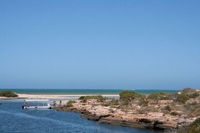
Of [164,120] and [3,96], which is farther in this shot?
[3,96]

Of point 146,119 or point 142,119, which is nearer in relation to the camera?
point 146,119

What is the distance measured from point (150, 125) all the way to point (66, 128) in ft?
38.3

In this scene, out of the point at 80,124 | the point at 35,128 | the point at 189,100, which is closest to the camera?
the point at 35,128

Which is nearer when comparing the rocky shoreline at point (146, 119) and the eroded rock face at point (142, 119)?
the rocky shoreline at point (146, 119)

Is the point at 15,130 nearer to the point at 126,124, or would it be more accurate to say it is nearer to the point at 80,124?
the point at 80,124

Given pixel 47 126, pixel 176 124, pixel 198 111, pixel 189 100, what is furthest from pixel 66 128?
pixel 189 100

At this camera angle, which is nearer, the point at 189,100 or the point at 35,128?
the point at 35,128

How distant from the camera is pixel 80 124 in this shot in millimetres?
52031

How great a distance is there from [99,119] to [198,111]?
15.8 meters

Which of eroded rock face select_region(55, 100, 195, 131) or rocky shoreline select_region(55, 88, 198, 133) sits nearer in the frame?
rocky shoreline select_region(55, 88, 198, 133)

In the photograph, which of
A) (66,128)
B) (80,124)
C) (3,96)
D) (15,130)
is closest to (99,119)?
(80,124)

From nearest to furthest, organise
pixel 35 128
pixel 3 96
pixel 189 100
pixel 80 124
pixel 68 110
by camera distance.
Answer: pixel 35 128
pixel 80 124
pixel 189 100
pixel 68 110
pixel 3 96

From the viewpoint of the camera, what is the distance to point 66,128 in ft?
157

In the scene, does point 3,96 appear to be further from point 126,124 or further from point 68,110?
point 126,124
